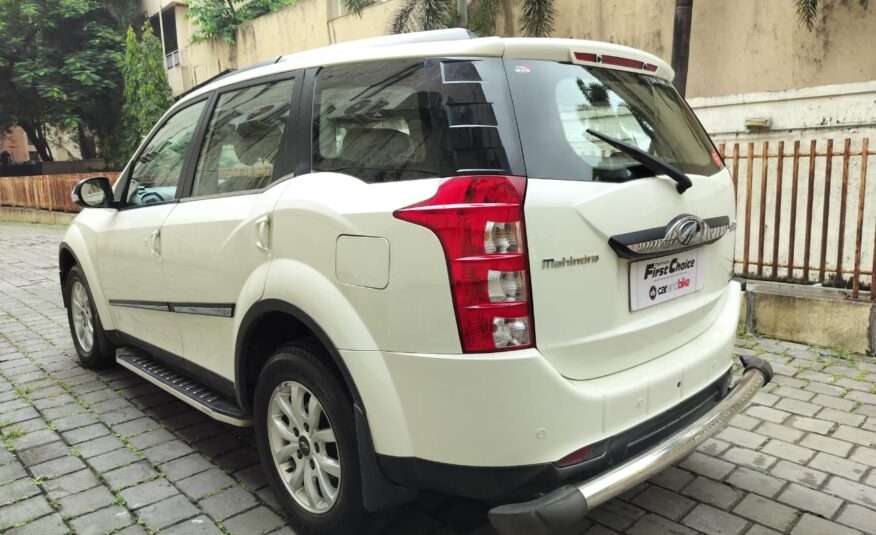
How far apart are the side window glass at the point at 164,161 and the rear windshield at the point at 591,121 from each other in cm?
204

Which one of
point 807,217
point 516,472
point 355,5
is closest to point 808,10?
point 807,217

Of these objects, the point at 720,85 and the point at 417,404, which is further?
the point at 720,85

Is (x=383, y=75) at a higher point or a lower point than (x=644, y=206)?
higher

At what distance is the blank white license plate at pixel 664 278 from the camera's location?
91.7 inches

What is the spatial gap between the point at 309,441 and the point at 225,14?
2321 cm

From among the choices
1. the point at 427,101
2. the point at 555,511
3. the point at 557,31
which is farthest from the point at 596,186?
the point at 557,31

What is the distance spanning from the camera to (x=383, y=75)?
2426 mm

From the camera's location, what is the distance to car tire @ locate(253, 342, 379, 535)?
2352 mm

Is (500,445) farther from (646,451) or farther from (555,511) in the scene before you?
(646,451)

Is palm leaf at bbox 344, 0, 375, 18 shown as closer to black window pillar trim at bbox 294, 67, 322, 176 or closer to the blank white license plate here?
black window pillar trim at bbox 294, 67, 322, 176

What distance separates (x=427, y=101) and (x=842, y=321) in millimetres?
4363

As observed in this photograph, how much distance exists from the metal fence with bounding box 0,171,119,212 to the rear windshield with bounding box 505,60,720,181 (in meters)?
17.6

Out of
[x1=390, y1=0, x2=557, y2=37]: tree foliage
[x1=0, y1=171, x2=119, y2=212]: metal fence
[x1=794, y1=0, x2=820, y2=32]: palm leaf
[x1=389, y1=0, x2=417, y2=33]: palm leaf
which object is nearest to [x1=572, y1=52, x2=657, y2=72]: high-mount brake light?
[x1=794, y1=0, x2=820, y2=32]: palm leaf

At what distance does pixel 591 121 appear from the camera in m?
2.32
